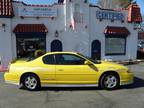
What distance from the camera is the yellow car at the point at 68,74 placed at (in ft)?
37.0

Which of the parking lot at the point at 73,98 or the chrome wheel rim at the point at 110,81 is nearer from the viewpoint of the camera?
the parking lot at the point at 73,98

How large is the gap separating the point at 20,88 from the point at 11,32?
7926mm

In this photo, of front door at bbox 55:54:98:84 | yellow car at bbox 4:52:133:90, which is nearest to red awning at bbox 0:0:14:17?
yellow car at bbox 4:52:133:90

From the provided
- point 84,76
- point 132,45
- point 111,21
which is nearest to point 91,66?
point 84,76

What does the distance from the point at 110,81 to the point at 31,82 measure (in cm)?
298

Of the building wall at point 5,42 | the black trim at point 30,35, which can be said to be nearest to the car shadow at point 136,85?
the black trim at point 30,35

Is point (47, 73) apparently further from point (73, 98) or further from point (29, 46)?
point (29, 46)

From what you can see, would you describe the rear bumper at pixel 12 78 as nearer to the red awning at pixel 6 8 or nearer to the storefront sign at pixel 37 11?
the red awning at pixel 6 8

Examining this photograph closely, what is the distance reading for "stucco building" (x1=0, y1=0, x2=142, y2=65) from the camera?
19.2 m

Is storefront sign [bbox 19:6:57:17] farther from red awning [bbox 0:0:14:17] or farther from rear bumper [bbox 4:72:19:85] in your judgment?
rear bumper [bbox 4:72:19:85]

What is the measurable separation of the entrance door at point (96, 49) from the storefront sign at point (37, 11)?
12.0 feet


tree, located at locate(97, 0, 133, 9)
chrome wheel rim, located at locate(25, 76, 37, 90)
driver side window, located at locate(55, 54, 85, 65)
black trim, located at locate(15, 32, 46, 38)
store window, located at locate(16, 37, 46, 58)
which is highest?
tree, located at locate(97, 0, 133, 9)

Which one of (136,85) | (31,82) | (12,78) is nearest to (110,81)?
(136,85)

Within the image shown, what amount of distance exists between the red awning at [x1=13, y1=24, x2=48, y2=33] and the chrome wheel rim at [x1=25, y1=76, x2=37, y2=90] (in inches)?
321
